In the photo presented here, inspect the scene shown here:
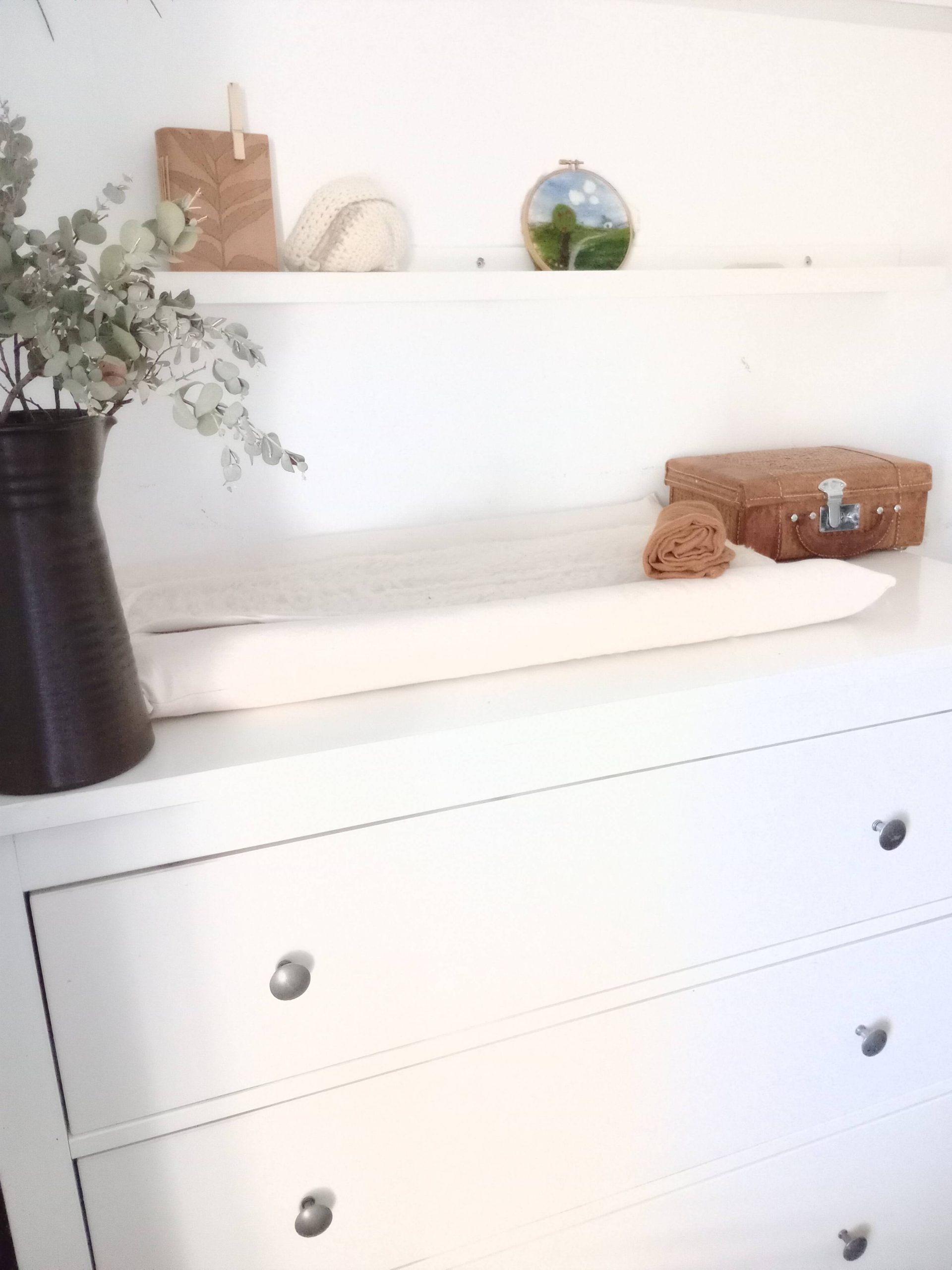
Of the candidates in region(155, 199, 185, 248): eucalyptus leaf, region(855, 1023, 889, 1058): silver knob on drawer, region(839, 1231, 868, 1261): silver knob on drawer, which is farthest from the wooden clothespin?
region(839, 1231, 868, 1261): silver knob on drawer

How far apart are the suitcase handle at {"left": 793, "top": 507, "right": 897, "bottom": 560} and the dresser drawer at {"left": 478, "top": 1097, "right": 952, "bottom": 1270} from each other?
696 mm

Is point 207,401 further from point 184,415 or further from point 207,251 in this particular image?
point 207,251

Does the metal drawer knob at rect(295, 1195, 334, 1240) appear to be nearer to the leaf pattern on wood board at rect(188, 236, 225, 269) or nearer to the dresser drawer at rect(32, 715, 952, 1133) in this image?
the dresser drawer at rect(32, 715, 952, 1133)

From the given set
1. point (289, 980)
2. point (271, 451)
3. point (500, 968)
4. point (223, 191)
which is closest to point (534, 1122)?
point (500, 968)

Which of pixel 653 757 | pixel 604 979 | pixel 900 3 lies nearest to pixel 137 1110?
pixel 604 979

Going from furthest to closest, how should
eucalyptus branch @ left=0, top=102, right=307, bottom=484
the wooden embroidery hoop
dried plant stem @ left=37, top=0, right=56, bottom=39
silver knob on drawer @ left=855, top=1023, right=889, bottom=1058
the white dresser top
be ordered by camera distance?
the wooden embroidery hoop
silver knob on drawer @ left=855, top=1023, right=889, bottom=1058
dried plant stem @ left=37, top=0, right=56, bottom=39
the white dresser top
eucalyptus branch @ left=0, top=102, right=307, bottom=484

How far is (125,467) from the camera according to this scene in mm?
1146

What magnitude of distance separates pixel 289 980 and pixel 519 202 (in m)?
0.96

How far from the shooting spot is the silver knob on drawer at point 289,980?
808mm

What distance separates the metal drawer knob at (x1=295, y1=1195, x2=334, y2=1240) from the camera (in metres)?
0.88

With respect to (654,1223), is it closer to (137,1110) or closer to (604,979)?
(604,979)

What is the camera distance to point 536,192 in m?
1.21

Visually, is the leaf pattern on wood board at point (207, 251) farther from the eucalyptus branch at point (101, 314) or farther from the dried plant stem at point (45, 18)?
the eucalyptus branch at point (101, 314)

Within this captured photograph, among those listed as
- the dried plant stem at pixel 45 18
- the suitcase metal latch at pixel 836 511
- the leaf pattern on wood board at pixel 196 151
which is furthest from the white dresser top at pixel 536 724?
the dried plant stem at pixel 45 18
